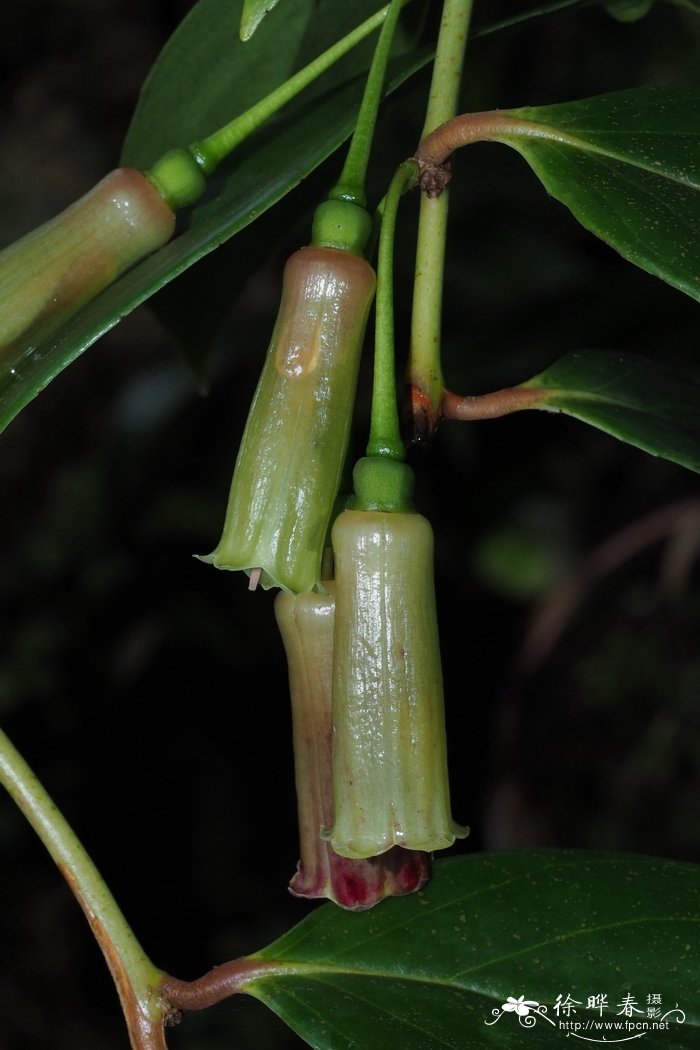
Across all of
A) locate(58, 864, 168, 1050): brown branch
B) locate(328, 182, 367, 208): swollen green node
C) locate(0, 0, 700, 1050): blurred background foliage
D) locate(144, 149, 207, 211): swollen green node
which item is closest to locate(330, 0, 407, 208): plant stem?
locate(328, 182, 367, 208): swollen green node

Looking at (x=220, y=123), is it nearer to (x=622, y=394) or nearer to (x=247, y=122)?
(x=247, y=122)

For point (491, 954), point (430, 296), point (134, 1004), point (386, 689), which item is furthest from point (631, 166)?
point (134, 1004)

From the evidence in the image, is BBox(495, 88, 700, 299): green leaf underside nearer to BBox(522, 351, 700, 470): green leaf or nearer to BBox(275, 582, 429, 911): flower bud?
BBox(522, 351, 700, 470): green leaf

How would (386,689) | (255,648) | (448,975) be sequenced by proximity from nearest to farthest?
(386,689) < (448,975) < (255,648)

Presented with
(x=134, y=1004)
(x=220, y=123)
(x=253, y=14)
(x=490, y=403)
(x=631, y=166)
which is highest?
(x=220, y=123)

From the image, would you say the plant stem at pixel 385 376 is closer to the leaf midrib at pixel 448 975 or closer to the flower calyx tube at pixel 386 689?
the flower calyx tube at pixel 386 689

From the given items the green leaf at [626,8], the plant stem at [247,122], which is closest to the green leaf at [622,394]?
the plant stem at [247,122]

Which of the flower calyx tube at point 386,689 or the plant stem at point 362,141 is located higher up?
the plant stem at point 362,141
